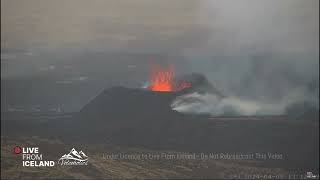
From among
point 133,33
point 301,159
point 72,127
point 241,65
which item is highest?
point 133,33

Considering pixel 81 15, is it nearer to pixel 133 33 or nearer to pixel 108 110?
pixel 133 33

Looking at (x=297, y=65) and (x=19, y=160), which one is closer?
(x=19, y=160)

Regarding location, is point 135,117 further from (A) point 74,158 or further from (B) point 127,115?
(A) point 74,158

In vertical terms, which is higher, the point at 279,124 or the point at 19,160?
the point at 279,124

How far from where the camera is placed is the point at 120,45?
3805 mm

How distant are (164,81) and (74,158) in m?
0.99

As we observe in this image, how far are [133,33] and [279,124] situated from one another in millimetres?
1498

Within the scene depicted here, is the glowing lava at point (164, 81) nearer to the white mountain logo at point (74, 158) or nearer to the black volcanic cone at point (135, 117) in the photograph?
the black volcanic cone at point (135, 117)

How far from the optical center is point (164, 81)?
3859 mm

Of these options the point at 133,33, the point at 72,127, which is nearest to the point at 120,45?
the point at 133,33

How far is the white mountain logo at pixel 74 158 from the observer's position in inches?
148

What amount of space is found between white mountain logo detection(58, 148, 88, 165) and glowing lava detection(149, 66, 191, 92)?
804 millimetres

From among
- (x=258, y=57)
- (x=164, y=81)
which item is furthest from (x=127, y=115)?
(x=258, y=57)

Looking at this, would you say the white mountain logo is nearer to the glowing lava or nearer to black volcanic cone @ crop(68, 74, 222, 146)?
black volcanic cone @ crop(68, 74, 222, 146)
